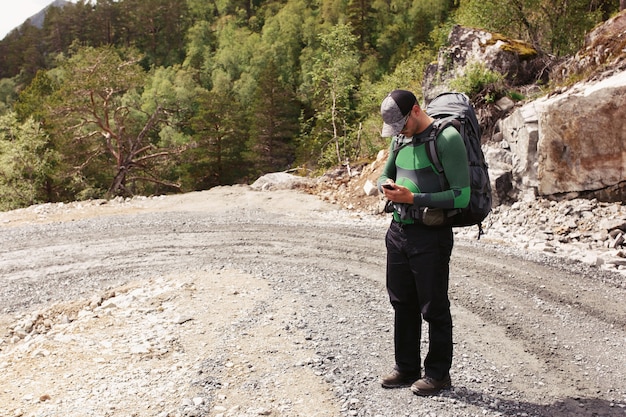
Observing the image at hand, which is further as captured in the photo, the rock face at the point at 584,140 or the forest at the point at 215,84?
the forest at the point at 215,84

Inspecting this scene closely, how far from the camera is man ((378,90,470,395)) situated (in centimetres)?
318

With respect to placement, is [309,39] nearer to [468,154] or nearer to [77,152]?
[77,152]

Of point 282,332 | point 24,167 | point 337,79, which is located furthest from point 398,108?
point 24,167

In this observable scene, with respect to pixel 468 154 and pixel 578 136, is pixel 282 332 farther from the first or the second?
pixel 578 136

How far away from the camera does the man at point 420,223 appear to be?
3180mm

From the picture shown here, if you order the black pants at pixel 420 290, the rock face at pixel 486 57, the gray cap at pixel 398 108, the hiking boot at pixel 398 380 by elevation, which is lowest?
the hiking boot at pixel 398 380

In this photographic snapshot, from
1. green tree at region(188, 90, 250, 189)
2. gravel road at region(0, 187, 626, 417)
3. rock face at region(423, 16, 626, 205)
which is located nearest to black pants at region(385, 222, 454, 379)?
gravel road at region(0, 187, 626, 417)

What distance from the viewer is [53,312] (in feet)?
22.7

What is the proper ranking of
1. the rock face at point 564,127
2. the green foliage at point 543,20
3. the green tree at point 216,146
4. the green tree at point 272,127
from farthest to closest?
the green tree at point 272,127 < the green tree at point 216,146 < the green foliage at point 543,20 < the rock face at point 564,127

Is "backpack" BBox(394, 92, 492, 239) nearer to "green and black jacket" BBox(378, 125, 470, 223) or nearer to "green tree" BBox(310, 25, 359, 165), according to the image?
"green and black jacket" BBox(378, 125, 470, 223)

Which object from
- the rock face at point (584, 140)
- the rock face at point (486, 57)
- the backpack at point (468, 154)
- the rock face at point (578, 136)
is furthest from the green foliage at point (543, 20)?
the backpack at point (468, 154)

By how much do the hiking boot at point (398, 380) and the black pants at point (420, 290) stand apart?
0.13 feet

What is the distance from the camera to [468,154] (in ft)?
10.9

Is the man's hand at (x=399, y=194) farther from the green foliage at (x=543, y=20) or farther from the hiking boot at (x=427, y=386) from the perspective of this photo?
the green foliage at (x=543, y=20)
